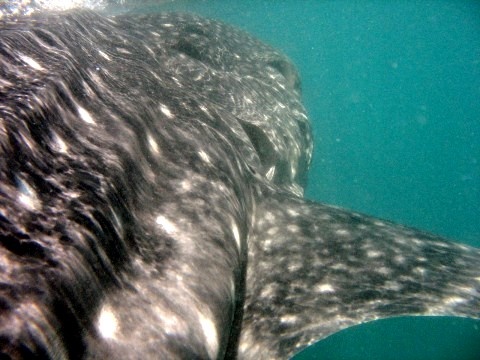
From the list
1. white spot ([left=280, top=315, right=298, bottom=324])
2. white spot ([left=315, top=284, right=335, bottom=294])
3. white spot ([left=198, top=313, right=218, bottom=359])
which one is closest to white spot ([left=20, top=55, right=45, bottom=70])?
white spot ([left=198, top=313, right=218, bottom=359])

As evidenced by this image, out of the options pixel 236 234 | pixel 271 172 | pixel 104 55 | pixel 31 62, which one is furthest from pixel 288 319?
pixel 271 172

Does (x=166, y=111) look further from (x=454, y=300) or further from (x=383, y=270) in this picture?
(x=454, y=300)

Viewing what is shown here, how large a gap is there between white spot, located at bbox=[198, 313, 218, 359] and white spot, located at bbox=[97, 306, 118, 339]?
594mm

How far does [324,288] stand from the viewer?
3.13m

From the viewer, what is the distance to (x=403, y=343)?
43469 millimetres

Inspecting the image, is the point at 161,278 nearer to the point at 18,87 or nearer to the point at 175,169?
the point at 175,169

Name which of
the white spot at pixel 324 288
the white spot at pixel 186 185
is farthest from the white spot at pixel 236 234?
the white spot at pixel 324 288

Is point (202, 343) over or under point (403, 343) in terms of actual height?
over

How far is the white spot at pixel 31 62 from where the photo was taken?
7.78 ft

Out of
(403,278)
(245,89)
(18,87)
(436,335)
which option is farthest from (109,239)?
(436,335)

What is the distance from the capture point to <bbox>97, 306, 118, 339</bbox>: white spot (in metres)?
1.56

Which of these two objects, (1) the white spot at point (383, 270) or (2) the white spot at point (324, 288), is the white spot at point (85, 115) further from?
(1) the white spot at point (383, 270)

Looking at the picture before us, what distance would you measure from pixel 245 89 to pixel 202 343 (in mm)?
6978

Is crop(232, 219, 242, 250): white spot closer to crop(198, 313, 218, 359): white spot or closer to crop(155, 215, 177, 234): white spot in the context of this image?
crop(155, 215, 177, 234): white spot
